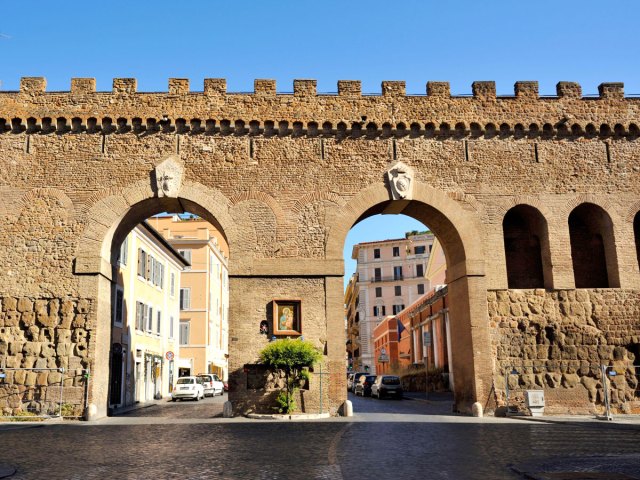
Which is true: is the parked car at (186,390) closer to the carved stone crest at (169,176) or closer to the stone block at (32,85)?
the carved stone crest at (169,176)

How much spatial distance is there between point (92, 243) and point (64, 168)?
2.68m

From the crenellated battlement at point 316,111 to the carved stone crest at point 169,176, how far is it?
1101 millimetres

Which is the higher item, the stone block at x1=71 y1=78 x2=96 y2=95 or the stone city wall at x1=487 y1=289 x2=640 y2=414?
the stone block at x1=71 y1=78 x2=96 y2=95

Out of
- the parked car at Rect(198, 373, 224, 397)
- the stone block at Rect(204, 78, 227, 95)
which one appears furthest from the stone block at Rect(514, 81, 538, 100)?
the parked car at Rect(198, 373, 224, 397)

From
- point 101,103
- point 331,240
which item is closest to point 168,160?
point 101,103

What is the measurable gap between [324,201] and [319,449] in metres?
9.80

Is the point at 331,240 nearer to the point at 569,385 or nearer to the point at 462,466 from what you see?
the point at 569,385

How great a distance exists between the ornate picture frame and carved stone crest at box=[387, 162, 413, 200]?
4.61m

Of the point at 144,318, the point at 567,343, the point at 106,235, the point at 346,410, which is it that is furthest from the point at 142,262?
the point at 567,343

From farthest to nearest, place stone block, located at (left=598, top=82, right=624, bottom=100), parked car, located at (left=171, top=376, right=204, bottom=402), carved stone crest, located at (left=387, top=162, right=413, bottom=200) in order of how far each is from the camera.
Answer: parked car, located at (left=171, top=376, right=204, bottom=402) < stone block, located at (left=598, top=82, right=624, bottom=100) < carved stone crest, located at (left=387, top=162, right=413, bottom=200)

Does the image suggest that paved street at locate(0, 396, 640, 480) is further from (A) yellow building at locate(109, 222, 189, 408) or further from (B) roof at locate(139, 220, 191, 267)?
(B) roof at locate(139, 220, 191, 267)

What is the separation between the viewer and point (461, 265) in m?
Answer: 19.5

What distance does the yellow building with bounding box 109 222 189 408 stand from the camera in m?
25.9

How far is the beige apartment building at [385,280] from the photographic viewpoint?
7750cm
